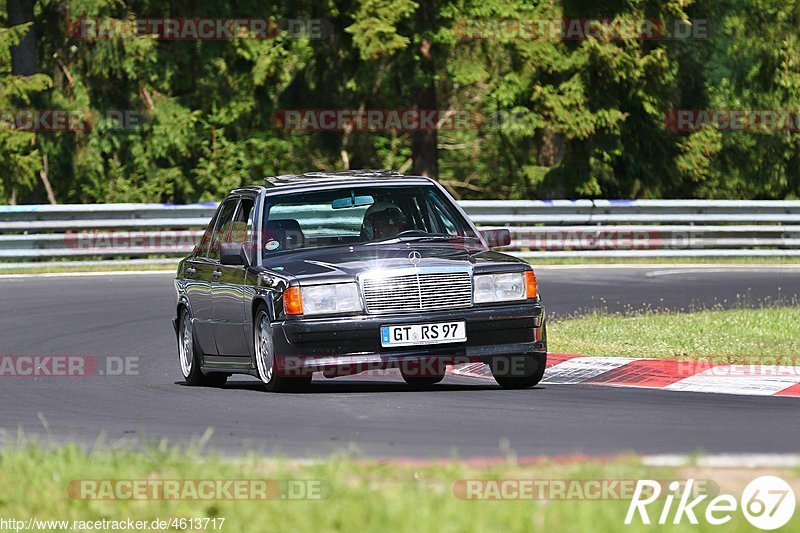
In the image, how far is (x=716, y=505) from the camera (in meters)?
6.13

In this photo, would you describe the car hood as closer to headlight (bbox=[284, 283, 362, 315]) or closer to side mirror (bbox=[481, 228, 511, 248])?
headlight (bbox=[284, 283, 362, 315])

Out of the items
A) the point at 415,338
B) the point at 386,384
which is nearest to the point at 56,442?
the point at 415,338

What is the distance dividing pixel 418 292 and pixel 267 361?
1236 millimetres

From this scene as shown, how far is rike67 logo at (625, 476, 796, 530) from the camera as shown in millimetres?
5891

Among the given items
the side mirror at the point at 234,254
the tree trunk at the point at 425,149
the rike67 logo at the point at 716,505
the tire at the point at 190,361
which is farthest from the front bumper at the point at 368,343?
the tree trunk at the point at 425,149

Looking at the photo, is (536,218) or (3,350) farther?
(536,218)

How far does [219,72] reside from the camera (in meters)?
37.0

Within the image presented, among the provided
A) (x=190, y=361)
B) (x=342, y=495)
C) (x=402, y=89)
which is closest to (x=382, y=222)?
(x=190, y=361)

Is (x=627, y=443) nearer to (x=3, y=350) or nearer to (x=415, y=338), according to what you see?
(x=415, y=338)

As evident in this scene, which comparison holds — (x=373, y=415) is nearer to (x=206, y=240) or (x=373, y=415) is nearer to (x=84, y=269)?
(x=206, y=240)

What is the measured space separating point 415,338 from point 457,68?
932 inches

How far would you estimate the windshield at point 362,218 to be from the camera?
12.1 meters

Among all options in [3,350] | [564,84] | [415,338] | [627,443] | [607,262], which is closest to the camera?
[627,443]

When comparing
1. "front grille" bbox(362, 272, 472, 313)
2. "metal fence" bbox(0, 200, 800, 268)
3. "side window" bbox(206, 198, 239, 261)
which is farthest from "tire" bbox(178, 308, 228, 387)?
"metal fence" bbox(0, 200, 800, 268)
